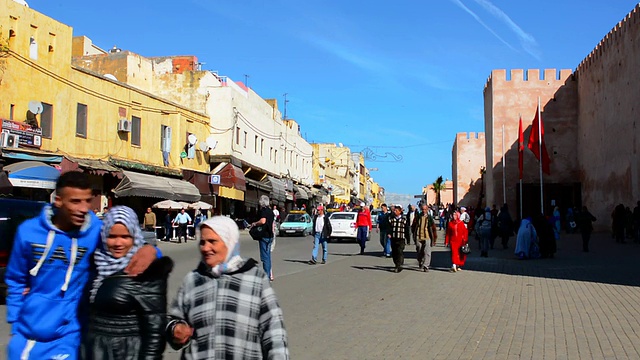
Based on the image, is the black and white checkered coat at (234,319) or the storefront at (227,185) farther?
the storefront at (227,185)

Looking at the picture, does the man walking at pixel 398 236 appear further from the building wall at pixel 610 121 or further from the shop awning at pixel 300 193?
the shop awning at pixel 300 193

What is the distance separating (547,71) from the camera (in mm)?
48156

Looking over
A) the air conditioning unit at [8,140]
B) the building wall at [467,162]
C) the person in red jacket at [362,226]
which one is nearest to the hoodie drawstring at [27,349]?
the air conditioning unit at [8,140]

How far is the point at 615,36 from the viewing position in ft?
116

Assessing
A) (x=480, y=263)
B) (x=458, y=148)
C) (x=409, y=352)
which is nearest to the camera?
(x=409, y=352)

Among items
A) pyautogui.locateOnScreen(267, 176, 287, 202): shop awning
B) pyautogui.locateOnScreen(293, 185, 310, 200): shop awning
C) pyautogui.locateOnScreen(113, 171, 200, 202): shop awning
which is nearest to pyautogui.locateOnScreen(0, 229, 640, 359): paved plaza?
pyautogui.locateOnScreen(113, 171, 200, 202): shop awning

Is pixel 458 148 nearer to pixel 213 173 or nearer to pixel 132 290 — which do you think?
pixel 213 173

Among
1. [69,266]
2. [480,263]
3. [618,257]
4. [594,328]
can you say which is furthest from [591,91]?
[69,266]

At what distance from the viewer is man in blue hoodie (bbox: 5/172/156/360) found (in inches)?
129

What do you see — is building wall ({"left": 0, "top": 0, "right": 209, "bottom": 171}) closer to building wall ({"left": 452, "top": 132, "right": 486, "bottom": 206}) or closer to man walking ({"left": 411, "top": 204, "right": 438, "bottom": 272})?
man walking ({"left": 411, "top": 204, "right": 438, "bottom": 272})

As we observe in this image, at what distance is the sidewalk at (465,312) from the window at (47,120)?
1204 centimetres

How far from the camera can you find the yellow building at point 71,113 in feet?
66.6

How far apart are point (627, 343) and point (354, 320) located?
→ 11.4ft

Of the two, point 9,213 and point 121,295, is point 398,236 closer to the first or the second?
point 9,213
